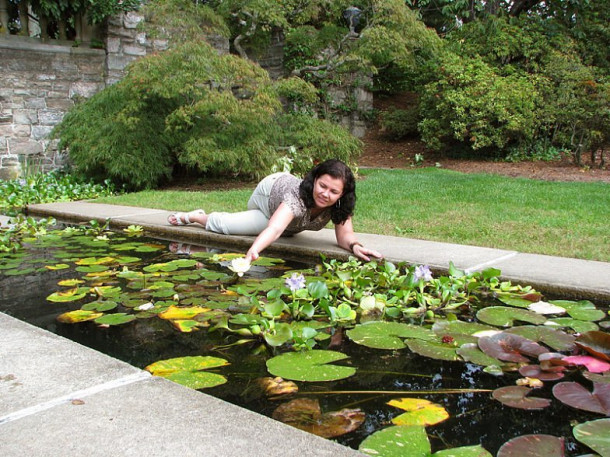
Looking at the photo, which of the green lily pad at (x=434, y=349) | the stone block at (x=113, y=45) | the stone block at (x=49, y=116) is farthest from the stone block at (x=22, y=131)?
the green lily pad at (x=434, y=349)

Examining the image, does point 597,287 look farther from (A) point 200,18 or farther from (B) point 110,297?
(A) point 200,18

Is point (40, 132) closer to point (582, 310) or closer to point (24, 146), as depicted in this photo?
point (24, 146)

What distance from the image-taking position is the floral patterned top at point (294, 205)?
10.8 ft

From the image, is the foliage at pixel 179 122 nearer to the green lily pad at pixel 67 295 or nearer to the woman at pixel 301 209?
the woman at pixel 301 209

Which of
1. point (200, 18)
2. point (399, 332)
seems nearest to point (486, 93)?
point (200, 18)

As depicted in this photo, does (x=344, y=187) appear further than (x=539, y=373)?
Yes

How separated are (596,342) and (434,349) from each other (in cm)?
50

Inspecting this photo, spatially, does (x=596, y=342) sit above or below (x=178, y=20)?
below

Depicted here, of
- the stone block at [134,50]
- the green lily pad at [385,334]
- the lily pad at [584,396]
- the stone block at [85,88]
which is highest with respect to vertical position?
the stone block at [134,50]

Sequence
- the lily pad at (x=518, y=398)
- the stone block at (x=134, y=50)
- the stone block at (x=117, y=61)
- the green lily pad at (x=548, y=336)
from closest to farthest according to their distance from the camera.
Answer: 1. the lily pad at (x=518, y=398)
2. the green lily pad at (x=548, y=336)
3. the stone block at (x=117, y=61)
4. the stone block at (x=134, y=50)

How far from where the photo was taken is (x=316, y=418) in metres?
1.39

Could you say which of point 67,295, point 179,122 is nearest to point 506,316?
point 67,295

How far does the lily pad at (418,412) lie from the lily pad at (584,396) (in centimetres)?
33

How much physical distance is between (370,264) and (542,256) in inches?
40.0
